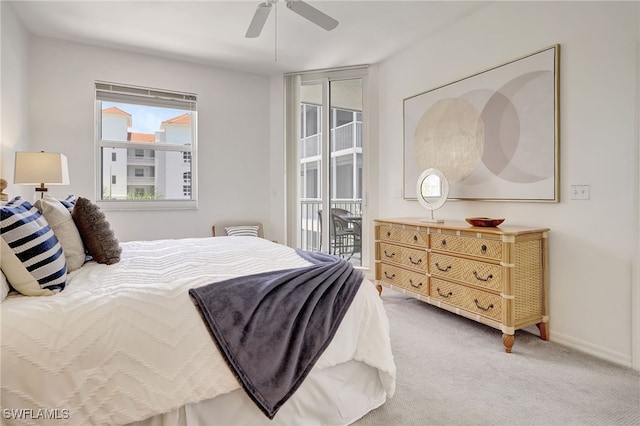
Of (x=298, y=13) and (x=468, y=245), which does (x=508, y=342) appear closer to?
(x=468, y=245)

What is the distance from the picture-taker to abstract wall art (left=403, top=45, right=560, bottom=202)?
8.16ft

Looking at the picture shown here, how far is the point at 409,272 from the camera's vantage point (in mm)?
3102

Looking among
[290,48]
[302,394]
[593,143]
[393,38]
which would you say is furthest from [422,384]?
[290,48]

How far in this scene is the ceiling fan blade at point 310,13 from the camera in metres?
2.18

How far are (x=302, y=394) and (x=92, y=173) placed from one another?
11.4 ft

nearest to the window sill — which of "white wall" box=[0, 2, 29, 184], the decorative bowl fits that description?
"white wall" box=[0, 2, 29, 184]

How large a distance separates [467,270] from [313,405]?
1.59m


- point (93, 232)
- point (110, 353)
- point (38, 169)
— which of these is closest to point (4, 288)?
point (110, 353)

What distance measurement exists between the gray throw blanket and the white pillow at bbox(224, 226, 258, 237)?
108 inches

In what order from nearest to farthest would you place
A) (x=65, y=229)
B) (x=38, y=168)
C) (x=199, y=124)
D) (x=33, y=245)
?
(x=33, y=245) < (x=65, y=229) < (x=38, y=168) < (x=199, y=124)

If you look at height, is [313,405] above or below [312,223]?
below

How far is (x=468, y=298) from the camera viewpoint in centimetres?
254

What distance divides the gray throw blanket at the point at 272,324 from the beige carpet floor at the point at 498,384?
0.49 meters

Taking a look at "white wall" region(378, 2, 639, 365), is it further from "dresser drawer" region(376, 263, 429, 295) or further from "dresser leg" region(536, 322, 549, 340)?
"dresser drawer" region(376, 263, 429, 295)
